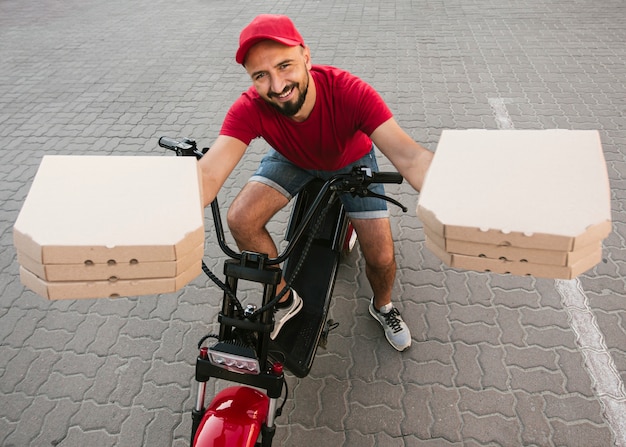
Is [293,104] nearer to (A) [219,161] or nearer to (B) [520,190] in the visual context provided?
(A) [219,161]

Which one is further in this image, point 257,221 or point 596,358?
point 596,358

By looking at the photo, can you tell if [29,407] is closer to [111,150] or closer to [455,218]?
[455,218]

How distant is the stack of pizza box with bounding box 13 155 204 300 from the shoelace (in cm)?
179

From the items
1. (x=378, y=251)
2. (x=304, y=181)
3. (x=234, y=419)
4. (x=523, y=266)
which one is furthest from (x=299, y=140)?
(x=523, y=266)

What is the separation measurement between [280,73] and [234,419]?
1471 millimetres

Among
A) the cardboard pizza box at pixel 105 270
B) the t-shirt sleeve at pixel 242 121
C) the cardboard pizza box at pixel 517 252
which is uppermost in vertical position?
the cardboard pizza box at pixel 517 252

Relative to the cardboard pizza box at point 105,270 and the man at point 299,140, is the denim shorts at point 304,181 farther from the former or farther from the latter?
the cardboard pizza box at point 105,270

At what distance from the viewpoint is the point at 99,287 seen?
138 cm

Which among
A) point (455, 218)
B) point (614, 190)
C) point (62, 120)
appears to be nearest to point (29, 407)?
point (455, 218)

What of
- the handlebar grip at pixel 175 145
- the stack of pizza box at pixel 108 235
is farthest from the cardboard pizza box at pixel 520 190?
the handlebar grip at pixel 175 145

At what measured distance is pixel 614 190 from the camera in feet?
13.5

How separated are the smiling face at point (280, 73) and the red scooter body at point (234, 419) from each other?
4.25 feet

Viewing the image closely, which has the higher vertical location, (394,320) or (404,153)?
(404,153)

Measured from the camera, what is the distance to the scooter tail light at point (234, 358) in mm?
1910
